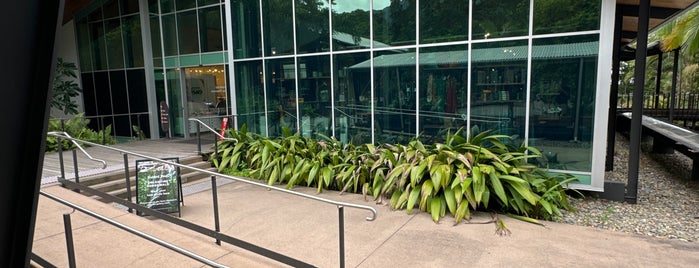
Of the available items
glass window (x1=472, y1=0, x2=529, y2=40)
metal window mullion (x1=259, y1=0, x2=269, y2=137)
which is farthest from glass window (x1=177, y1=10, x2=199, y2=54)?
glass window (x1=472, y1=0, x2=529, y2=40)

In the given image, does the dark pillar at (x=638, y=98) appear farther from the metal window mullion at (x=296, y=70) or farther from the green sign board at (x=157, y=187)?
the green sign board at (x=157, y=187)

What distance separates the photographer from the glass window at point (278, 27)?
973cm

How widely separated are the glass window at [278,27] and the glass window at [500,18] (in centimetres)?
444

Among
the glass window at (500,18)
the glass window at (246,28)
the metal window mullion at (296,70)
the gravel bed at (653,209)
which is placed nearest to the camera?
the gravel bed at (653,209)

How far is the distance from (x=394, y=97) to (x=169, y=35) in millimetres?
9359

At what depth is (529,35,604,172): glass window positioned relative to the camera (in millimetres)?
6465

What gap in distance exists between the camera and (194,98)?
13961 mm

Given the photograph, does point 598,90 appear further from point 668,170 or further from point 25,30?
point 25,30

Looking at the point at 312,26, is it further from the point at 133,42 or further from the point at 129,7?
the point at 129,7

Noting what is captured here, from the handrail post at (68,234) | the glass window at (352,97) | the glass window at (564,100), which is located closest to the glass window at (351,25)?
the glass window at (352,97)

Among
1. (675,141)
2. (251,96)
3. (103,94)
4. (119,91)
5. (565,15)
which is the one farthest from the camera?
(103,94)

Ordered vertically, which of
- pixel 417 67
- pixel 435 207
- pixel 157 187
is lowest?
pixel 435 207

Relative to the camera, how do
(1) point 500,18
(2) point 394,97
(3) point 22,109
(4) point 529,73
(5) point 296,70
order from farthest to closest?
(5) point 296,70 → (2) point 394,97 → (1) point 500,18 → (4) point 529,73 → (3) point 22,109

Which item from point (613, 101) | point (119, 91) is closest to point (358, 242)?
point (613, 101)
